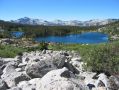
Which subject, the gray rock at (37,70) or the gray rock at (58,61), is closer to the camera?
the gray rock at (37,70)

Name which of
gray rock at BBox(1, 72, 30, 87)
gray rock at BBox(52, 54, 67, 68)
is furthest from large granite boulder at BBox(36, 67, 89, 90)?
gray rock at BBox(52, 54, 67, 68)

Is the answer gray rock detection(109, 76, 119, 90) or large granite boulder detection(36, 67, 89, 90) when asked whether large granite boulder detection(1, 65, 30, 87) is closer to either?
large granite boulder detection(36, 67, 89, 90)

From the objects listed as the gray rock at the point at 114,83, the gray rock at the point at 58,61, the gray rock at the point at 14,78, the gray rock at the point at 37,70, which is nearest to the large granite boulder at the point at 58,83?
the gray rock at the point at 114,83

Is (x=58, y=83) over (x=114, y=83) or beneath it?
over

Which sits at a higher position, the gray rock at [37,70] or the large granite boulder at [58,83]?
the large granite boulder at [58,83]

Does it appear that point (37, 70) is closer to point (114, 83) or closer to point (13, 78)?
point (13, 78)

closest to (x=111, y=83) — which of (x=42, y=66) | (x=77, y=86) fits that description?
(x=77, y=86)

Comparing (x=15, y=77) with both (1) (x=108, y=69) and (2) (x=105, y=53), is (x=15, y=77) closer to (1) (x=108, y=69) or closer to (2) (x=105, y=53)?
(1) (x=108, y=69)

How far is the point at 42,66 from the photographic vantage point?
37.4 feet

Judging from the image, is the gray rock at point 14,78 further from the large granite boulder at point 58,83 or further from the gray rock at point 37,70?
the large granite boulder at point 58,83

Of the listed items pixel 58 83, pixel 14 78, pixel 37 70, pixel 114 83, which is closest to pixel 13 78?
pixel 14 78

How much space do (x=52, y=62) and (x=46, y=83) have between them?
3.63 meters

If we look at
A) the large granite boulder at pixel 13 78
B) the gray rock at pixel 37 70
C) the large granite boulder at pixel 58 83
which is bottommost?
the large granite boulder at pixel 13 78

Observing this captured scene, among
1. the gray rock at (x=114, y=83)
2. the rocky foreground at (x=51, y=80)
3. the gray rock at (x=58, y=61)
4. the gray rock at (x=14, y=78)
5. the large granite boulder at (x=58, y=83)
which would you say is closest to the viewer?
the large granite boulder at (x=58, y=83)
